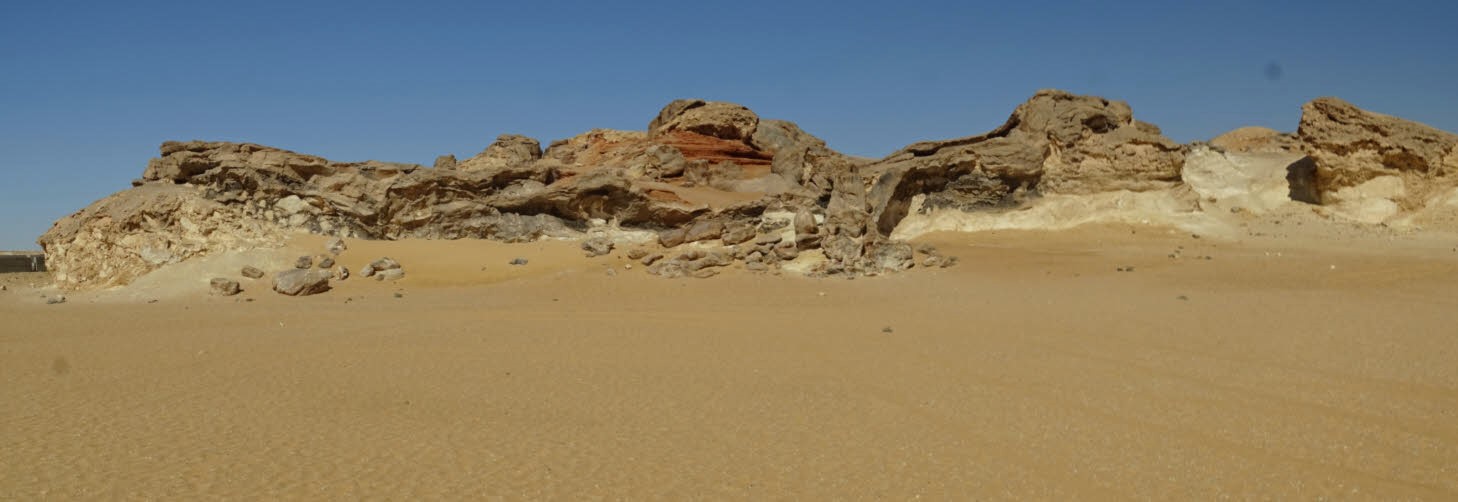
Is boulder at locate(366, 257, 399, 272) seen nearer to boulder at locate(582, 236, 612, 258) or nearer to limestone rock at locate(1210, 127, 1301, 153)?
boulder at locate(582, 236, 612, 258)

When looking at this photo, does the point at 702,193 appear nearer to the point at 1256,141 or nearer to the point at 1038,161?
the point at 1038,161

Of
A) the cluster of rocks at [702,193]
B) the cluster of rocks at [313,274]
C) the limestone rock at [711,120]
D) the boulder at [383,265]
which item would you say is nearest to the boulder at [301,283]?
the cluster of rocks at [313,274]

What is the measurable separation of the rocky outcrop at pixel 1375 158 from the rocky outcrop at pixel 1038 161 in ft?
9.47

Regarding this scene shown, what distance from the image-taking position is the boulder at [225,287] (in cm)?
1452

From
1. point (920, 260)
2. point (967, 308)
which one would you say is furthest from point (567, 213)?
point (967, 308)

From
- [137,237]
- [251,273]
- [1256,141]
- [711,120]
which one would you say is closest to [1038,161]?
[711,120]

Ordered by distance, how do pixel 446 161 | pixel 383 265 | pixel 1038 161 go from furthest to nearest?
pixel 446 161
pixel 1038 161
pixel 383 265

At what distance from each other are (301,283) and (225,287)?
1.24 m

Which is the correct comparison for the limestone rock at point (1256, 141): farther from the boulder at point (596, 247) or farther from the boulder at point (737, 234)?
the boulder at point (596, 247)

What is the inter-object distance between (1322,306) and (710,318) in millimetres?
7263

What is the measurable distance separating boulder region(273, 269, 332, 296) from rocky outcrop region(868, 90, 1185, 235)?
1054cm

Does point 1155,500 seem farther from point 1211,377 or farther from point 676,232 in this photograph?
point 676,232

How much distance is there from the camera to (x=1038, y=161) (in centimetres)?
1764

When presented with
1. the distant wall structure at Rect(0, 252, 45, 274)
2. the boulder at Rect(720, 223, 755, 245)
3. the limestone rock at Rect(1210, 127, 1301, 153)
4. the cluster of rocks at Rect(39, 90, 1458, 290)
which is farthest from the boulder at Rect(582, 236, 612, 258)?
the distant wall structure at Rect(0, 252, 45, 274)
